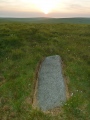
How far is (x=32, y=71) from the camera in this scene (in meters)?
20.4

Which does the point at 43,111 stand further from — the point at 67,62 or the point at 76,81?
the point at 67,62

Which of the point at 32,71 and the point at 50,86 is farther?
the point at 32,71

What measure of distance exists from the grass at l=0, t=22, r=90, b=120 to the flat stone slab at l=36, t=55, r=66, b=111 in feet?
2.06

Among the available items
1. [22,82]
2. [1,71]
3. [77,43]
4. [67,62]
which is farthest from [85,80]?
[77,43]

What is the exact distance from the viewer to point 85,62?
73.7ft

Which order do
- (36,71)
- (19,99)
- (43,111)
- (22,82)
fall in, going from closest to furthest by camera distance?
(43,111)
(19,99)
(22,82)
(36,71)

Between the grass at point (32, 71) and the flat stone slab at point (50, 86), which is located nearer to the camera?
the grass at point (32, 71)

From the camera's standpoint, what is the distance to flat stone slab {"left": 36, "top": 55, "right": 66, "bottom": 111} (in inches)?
626

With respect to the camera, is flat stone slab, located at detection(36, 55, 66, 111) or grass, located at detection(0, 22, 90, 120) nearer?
grass, located at detection(0, 22, 90, 120)

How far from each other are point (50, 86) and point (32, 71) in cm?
332

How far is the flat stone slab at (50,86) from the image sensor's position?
1591cm

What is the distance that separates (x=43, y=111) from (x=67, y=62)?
8.22 meters

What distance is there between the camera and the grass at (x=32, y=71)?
15.4 metres

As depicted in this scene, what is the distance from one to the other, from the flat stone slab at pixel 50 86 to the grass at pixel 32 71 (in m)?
0.63
